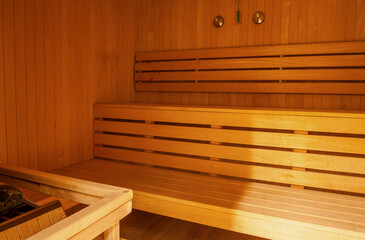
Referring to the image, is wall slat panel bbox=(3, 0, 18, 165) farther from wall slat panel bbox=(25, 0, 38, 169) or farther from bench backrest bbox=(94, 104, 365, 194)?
bench backrest bbox=(94, 104, 365, 194)

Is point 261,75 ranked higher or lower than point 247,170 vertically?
higher

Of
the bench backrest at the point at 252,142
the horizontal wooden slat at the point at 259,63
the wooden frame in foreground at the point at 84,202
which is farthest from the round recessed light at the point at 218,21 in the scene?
the wooden frame in foreground at the point at 84,202

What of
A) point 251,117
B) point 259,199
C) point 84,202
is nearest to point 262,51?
point 251,117

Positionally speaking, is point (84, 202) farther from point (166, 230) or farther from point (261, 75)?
point (261, 75)

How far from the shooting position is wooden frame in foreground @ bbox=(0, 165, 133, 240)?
28.3 inches

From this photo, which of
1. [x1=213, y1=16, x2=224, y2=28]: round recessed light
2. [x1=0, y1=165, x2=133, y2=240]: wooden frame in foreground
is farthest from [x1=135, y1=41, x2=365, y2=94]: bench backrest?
[x1=0, y1=165, x2=133, y2=240]: wooden frame in foreground

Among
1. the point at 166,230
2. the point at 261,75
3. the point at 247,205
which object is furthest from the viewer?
the point at 261,75

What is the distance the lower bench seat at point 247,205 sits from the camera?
5.52 ft

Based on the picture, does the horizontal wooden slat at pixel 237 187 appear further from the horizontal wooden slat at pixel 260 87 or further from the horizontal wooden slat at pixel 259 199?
the horizontal wooden slat at pixel 260 87

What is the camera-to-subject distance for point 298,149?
224 centimetres

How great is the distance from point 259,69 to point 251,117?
903mm

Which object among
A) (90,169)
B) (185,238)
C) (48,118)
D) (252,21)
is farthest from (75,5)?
(185,238)

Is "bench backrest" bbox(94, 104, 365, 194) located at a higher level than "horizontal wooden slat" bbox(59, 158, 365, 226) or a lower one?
higher

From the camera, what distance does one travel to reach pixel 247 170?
2381 mm
